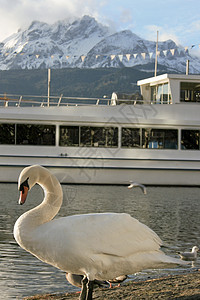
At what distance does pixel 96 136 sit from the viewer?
20672 mm

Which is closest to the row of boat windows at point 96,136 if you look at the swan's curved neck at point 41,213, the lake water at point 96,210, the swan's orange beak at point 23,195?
the lake water at point 96,210

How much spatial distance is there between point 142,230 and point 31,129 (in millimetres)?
15844

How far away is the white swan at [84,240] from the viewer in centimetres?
439

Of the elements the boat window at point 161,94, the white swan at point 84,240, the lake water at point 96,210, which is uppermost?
Result: the boat window at point 161,94

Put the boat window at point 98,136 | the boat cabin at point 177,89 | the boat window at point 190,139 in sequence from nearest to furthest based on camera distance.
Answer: the boat window at point 98,136 → the boat window at point 190,139 → the boat cabin at point 177,89

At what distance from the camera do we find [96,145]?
2067cm

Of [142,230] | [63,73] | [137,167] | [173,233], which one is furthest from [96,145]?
[63,73]

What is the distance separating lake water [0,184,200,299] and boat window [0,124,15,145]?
1778 mm

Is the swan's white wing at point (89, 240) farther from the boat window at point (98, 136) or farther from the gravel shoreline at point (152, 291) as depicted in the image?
the boat window at point (98, 136)

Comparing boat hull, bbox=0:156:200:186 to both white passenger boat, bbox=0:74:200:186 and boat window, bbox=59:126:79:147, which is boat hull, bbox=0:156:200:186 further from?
boat window, bbox=59:126:79:147

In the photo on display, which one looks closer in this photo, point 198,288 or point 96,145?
point 198,288

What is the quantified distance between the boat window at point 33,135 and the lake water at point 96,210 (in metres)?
1.83

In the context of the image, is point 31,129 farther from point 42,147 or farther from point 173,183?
point 173,183

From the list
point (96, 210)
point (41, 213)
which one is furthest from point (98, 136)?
point (41, 213)
